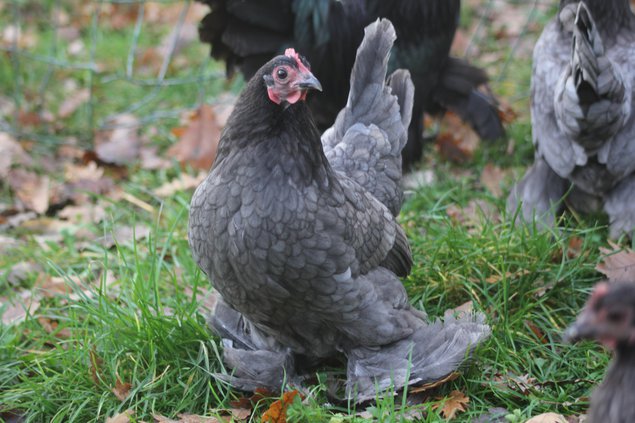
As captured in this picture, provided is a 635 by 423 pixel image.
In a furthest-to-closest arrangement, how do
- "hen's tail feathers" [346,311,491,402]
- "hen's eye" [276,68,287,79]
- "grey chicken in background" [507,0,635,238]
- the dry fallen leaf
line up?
"grey chicken in background" [507,0,635,238], the dry fallen leaf, "hen's tail feathers" [346,311,491,402], "hen's eye" [276,68,287,79]

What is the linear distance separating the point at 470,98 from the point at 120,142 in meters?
2.45

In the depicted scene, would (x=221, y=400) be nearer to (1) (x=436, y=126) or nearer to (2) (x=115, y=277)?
(2) (x=115, y=277)

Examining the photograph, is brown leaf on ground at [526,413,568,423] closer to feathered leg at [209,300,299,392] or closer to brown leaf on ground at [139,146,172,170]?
feathered leg at [209,300,299,392]

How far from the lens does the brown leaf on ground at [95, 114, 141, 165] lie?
5.31 metres

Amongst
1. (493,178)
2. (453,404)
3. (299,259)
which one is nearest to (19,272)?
(299,259)

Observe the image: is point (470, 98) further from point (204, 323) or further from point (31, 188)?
point (31, 188)

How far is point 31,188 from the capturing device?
4898 millimetres

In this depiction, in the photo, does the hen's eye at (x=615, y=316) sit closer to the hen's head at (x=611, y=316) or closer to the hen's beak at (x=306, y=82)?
the hen's head at (x=611, y=316)

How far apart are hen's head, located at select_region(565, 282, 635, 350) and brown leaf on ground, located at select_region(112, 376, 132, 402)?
1706 millimetres

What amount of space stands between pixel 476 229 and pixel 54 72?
4.38m

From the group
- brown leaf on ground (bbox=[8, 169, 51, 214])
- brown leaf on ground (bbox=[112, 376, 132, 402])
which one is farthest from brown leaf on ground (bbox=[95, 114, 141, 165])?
brown leaf on ground (bbox=[112, 376, 132, 402])

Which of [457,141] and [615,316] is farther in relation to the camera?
[457,141]

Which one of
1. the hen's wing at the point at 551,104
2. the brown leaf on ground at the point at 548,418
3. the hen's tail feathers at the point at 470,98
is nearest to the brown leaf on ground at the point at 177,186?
the hen's tail feathers at the point at 470,98

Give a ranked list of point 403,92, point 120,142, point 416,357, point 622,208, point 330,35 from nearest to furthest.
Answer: point 416,357
point 403,92
point 622,208
point 330,35
point 120,142
